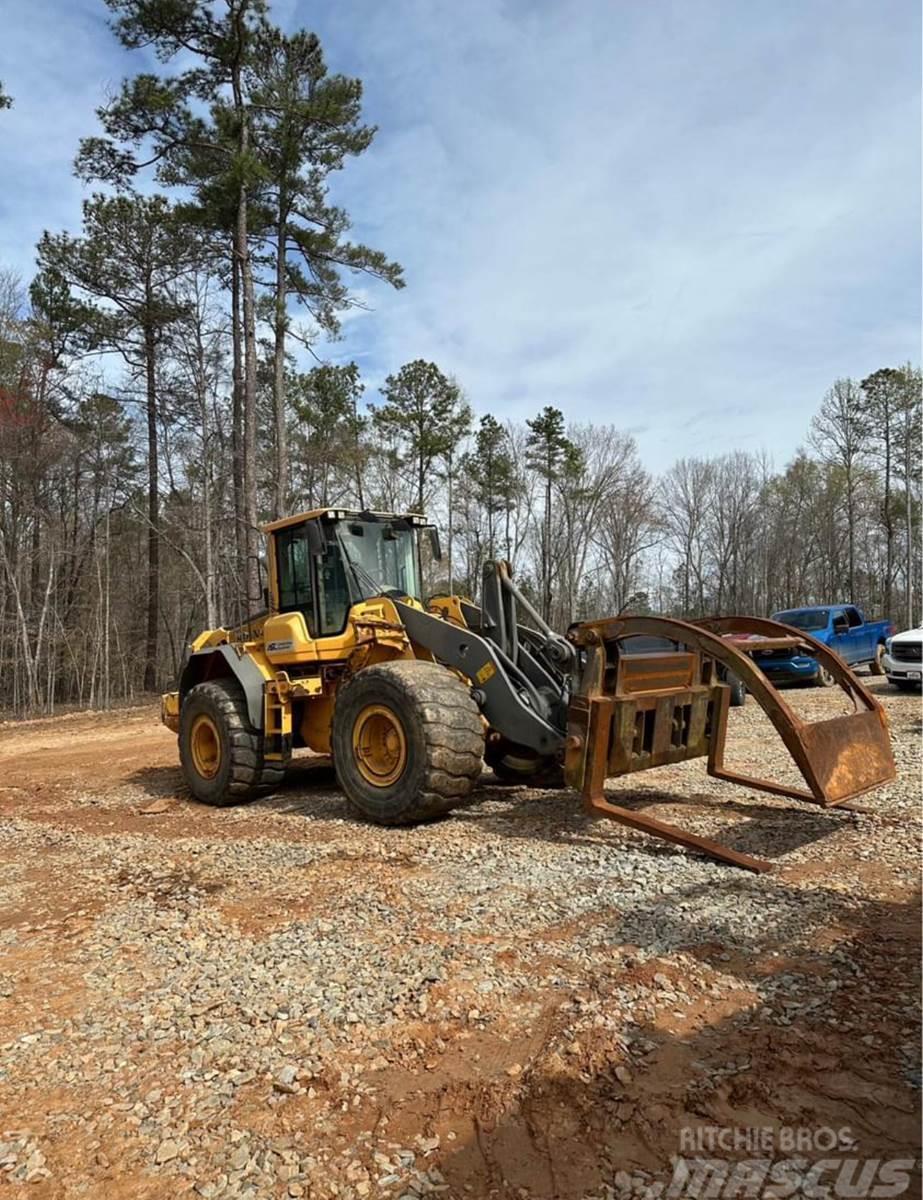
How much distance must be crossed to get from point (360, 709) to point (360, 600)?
3.95 ft

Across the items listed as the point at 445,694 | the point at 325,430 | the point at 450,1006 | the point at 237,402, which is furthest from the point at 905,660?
the point at 325,430

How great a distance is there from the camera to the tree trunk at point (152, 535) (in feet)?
74.6

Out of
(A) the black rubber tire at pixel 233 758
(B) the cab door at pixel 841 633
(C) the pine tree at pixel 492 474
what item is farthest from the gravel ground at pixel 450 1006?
(C) the pine tree at pixel 492 474

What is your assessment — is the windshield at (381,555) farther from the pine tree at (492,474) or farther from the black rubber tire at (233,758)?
the pine tree at (492,474)

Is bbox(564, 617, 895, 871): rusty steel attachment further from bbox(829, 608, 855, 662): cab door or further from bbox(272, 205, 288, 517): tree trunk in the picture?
bbox(272, 205, 288, 517): tree trunk

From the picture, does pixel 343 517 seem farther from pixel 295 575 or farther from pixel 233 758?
pixel 233 758

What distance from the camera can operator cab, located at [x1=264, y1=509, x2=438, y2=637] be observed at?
22.6 feet

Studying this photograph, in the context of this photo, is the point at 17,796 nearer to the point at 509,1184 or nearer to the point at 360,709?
the point at 360,709

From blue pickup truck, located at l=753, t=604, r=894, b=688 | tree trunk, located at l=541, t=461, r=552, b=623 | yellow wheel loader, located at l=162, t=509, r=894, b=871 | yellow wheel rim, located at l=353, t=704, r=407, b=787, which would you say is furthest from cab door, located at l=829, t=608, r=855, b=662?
tree trunk, located at l=541, t=461, r=552, b=623

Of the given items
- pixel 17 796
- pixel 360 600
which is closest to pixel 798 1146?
pixel 360 600

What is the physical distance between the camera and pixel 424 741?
5422 millimetres

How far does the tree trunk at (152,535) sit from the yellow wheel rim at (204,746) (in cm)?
1700

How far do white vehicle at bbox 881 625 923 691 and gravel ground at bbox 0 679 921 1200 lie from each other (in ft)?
30.2

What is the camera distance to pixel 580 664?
6.26 meters
